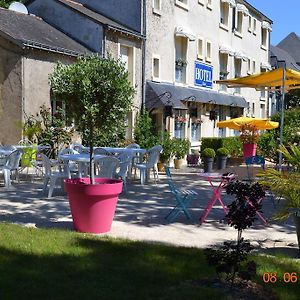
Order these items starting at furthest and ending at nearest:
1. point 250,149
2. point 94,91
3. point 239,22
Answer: point 239,22, point 250,149, point 94,91

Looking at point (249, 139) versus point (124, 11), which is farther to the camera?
point (124, 11)

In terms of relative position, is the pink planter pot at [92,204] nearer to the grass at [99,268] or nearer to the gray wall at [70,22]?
the grass at [99,268]

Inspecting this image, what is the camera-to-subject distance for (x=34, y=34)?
16.6m

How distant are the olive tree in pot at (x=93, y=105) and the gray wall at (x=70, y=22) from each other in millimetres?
11904

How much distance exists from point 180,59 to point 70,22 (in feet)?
19.3

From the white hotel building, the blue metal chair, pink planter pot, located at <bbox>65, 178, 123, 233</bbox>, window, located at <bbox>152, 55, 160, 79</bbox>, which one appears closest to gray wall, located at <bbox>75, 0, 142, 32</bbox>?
the white hotel building

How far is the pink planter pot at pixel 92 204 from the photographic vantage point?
6750 mm

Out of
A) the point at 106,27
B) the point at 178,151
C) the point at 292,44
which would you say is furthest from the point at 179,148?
the point at 292,44

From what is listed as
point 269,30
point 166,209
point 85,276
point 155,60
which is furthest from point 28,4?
point 269,30

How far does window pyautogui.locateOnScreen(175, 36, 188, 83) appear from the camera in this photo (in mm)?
22953

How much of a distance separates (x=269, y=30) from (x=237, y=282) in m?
33.6

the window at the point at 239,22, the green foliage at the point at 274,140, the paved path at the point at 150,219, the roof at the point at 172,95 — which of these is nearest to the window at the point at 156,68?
the roof at the point at 172,95

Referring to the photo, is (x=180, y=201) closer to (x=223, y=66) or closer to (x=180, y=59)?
(x=180, y=59)
